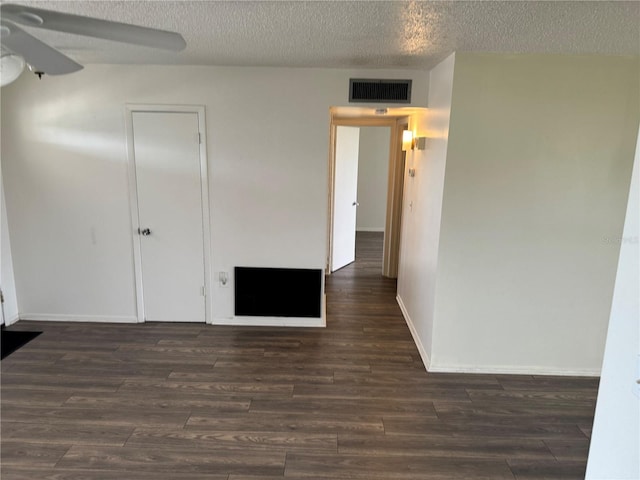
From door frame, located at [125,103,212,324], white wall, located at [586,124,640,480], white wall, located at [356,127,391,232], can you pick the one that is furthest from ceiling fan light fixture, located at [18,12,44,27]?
white wall, located at [356,127,391,232]

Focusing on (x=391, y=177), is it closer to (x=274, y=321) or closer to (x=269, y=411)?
(x=274, y=321)

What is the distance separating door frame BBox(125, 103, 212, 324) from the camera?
362 cm

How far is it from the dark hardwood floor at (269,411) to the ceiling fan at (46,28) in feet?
6.54

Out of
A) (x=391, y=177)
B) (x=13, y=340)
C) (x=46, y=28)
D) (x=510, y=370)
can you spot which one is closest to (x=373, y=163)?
(x=391, y=177)

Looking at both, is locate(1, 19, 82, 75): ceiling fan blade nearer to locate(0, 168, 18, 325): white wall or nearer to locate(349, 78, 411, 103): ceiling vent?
locate(349, 78, 411, 103): ceiling vent

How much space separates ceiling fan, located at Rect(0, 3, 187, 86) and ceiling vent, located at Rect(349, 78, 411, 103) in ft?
6.88

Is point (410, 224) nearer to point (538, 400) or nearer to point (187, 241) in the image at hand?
point (538, 400)

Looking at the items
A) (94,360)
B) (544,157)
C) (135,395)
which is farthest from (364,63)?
(94,360)

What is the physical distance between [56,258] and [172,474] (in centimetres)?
275

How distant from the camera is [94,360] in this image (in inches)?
129

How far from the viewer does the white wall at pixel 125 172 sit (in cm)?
357

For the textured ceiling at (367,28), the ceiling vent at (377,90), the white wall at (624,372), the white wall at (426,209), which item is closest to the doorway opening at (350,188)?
the white wall at (426,209)

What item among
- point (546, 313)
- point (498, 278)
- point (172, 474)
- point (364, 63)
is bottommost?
point (172, 474)

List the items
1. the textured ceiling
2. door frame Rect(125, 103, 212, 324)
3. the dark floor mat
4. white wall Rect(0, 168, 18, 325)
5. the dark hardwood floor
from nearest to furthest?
1. the textured ceiling
2. the dark hardwood floor
3. the dark floor mat
4. door frame Rect(125, 103, 212, 324)
5. white wall Rect(0, 168, 18, 325)
